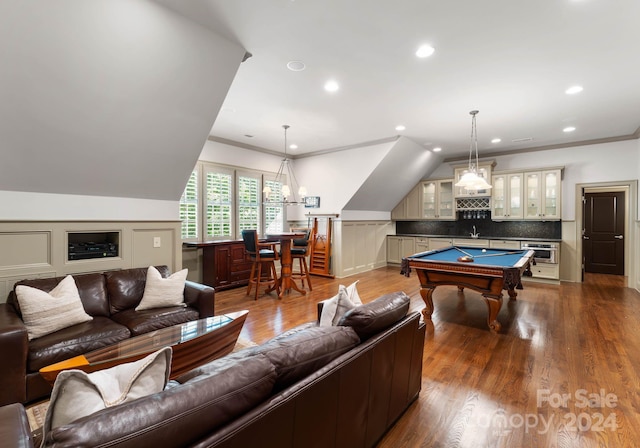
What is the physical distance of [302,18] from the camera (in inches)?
95.9

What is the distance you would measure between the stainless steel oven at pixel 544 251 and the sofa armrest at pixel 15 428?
723 centimetres

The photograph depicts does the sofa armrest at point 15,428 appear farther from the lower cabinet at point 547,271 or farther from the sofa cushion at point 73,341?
the lower cabinet at point 547,271

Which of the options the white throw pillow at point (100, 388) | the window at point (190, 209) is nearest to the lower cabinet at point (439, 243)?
the window at point (190, 209)

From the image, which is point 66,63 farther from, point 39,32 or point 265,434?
point 265,434

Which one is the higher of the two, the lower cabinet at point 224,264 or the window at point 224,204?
the window at point 224,204

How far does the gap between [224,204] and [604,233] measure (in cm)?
875

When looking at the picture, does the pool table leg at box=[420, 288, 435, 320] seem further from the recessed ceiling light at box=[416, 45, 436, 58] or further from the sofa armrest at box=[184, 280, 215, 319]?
the recessed ceiling light at box=[416, 45, 436, 58]

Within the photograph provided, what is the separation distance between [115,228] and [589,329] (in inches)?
229

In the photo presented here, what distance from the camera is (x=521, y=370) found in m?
2.68

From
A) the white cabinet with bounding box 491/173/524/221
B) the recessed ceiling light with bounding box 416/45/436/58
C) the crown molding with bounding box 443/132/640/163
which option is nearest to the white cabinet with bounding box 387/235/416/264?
the white cabinet with bounding box 491/173/524/221

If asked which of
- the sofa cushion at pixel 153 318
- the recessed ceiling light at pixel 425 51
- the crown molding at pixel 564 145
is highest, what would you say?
the recessed ceiling light at pixel 425 51

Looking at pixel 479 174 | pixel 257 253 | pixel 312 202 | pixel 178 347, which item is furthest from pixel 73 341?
pixel 479 174

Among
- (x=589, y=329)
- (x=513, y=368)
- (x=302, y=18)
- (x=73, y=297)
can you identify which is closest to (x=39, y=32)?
(x=302, y=18)

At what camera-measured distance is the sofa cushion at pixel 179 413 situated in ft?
2.48
